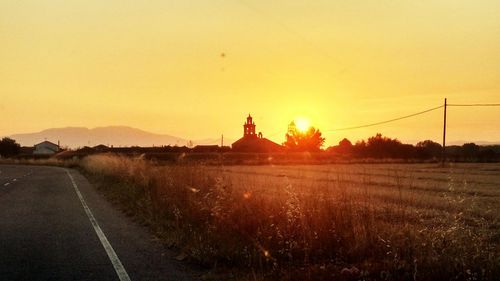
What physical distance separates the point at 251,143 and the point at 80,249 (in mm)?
107901

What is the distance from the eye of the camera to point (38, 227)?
1306 centimetres

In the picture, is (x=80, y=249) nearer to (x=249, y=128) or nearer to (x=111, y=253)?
(x=111, y=253)

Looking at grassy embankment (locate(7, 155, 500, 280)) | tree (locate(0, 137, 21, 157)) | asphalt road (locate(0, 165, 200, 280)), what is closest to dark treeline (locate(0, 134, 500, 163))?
tree (locate(0, 137, 21, 157))

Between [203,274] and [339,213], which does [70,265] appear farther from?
[339,213]

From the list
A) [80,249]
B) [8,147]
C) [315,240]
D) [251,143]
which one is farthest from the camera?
[8,147]

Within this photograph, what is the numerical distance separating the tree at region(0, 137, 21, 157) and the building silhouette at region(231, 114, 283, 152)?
58.9 m

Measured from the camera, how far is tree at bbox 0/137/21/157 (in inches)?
5428

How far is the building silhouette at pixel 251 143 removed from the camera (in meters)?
116

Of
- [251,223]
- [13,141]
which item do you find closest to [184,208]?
[251,223]

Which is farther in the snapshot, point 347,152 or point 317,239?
point 347,152

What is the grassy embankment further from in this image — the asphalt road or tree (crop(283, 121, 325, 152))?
tree (crop(283, 121, 325, 152))

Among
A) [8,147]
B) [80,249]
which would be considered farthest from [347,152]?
[80,249]

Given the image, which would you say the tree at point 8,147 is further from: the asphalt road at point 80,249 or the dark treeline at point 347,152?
the asphalt road at point 80,249

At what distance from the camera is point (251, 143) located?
117750mm
